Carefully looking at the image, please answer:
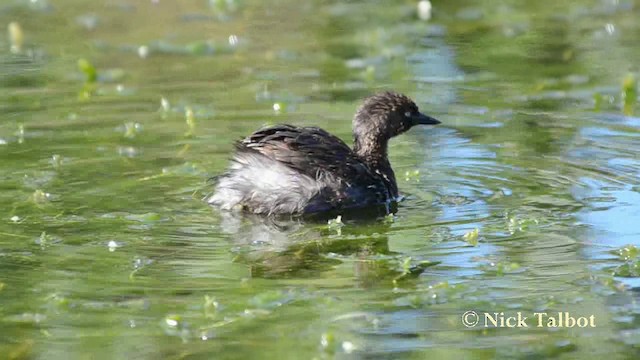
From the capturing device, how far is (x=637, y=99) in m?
12.0

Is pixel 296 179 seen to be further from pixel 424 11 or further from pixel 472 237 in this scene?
pixel 424 11

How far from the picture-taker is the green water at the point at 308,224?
6648 millimetres

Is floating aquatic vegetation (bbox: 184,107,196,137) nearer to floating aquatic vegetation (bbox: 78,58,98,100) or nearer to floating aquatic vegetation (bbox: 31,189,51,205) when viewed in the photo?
floating aquatic vegetation (bbox: 78,58,98,100)

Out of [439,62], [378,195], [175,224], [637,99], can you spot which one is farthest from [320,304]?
[439,62]

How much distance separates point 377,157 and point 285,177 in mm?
1015

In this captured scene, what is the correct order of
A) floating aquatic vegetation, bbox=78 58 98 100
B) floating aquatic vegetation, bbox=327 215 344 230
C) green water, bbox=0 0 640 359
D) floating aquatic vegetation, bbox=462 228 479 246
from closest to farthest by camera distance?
green water, bbox=0 0 640 359 < floating aquatic vegetation, bbox=462 228 479 246 < floating aquatic vegetation, bbox=327 215 344 230 < floating aquatic vegetation, bbox=78 58 98 100

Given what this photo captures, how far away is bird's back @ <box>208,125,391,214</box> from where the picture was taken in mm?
9211

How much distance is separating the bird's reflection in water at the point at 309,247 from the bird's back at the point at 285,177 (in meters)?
0.16

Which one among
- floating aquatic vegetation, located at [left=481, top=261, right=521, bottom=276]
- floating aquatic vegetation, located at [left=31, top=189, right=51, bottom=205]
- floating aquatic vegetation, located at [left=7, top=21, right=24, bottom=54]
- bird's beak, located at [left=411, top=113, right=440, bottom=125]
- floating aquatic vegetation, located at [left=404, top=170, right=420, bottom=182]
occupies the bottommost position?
floating aquatic vegetation, located at [left=481, top=261, right=521, bottom=276]

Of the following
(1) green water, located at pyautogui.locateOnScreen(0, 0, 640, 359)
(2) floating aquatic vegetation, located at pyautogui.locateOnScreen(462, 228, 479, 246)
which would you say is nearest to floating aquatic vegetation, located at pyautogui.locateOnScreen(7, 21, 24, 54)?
(1) green water, located at pyautogui.locateOnScreen(0, 0, 640, 359)

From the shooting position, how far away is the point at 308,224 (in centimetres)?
895

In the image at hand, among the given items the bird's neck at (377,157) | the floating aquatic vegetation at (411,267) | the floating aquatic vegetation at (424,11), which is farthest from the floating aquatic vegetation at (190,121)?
the floating aquatic vegetation at (424,11)

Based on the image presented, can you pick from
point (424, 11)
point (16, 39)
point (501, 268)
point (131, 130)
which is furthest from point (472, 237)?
point (424, 11)

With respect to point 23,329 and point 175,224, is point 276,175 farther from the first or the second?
point 23,329
